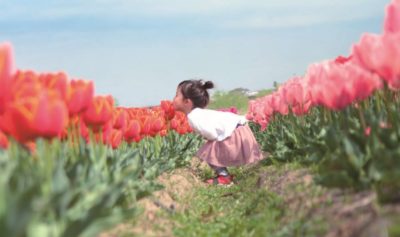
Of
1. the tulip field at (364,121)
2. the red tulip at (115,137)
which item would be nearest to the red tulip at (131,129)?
the red tulip at (115,137)

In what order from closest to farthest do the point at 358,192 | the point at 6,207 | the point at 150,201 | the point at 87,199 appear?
the point at 6,207 < the point at 87,199 < the point at 358,192 < the point at 150,201

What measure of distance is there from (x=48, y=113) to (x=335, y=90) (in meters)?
2.28

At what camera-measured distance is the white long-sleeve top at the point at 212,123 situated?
9461 mm

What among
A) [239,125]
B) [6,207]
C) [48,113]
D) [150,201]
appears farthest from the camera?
[239,125]

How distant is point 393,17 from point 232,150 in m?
5.41

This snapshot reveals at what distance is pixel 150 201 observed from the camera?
5.75 meters

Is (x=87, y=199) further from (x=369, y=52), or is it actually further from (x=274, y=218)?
(x=369, y=52)

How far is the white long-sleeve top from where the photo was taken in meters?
9.46

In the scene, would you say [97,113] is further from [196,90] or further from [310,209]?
[196,90]

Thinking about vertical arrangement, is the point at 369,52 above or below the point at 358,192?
above

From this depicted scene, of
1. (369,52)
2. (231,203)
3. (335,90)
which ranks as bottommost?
(231,203)

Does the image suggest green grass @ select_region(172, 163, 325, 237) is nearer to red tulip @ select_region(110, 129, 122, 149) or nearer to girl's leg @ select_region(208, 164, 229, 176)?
red tulip @ select_region(110, 129, 122, 149)

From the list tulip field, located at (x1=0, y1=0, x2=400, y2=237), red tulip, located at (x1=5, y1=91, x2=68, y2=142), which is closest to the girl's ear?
tulip field, located at (x1=0, y1=0, x2=400, y2=237)

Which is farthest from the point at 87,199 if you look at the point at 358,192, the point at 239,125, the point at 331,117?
the point at 239,125
